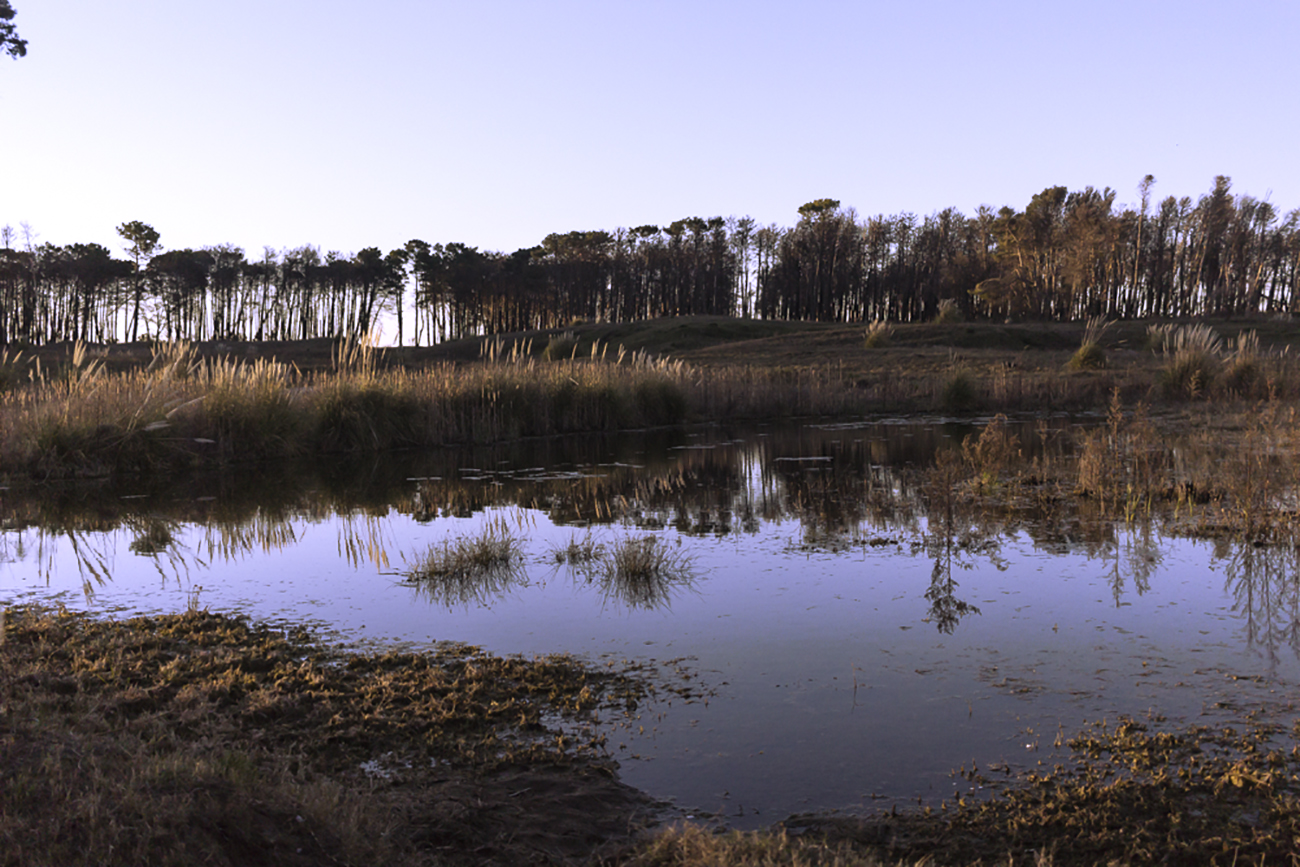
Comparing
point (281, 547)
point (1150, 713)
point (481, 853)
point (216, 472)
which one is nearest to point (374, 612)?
point (281, 547)

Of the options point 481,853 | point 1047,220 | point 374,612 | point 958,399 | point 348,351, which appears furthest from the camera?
point 1047,220

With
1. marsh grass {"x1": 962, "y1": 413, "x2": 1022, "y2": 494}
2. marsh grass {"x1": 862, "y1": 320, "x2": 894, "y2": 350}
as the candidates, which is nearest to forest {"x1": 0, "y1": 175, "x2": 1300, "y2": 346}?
marsh grass {"x1": 862, "y1": 320, "x2": 894, "y2": 350}

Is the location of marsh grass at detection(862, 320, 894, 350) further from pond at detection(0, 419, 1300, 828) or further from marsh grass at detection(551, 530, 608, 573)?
marsh grass at detection(551, 530, 608, 573)

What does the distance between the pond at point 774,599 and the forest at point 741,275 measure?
47.0 meters

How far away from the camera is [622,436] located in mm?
16375

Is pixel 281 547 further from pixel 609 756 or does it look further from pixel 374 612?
pixel 609 756

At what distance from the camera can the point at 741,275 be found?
67938mm

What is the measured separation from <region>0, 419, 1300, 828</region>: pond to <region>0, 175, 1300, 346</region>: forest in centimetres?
4702

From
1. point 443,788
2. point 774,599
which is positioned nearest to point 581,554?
point 774,599

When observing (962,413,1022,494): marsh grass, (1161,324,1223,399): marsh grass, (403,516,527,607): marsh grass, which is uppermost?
(1161,324,1223,399): marsh grass

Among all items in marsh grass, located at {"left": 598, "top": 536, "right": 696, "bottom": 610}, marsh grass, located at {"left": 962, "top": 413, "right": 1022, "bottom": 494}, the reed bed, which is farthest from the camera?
the reed bed

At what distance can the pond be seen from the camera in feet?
10.2

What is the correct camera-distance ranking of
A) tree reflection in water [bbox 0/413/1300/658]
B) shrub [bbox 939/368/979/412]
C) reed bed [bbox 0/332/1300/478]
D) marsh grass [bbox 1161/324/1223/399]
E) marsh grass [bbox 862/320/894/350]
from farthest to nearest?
marsh grass [bbox 862/320/894/350] < shrub [bbox 939/368/979/412] < marsh grass [bbox 1161/324/1223/399] < reed bed [bbox 0/332/1300/478] < tree reflection in water [bbox 0/413/1300/658]

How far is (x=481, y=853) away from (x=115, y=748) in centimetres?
110
